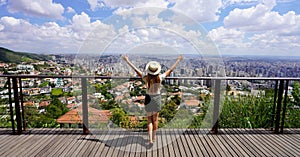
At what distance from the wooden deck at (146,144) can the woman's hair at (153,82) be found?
716 millimetres

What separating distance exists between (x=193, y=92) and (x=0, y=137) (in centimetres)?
289

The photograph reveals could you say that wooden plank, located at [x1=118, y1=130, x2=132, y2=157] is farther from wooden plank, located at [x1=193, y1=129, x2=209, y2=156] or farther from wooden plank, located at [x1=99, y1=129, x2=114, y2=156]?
wooden plank, located at [x1=193, y1=129, x2=209, y2=156]

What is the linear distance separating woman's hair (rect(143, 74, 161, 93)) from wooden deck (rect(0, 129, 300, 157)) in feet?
2.35

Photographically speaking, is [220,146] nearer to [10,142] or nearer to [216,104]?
[216,104]

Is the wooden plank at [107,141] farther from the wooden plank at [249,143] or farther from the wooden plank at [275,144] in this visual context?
the wooden plank at [275,144]

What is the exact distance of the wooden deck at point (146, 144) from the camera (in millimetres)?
2041

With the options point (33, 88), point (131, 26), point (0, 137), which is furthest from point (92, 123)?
point (131, 26)

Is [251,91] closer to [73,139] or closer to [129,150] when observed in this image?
[129,150]

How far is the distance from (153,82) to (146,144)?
81cm

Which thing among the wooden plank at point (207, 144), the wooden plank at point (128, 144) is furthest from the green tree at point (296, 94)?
the wooden plank at point (128, 144)

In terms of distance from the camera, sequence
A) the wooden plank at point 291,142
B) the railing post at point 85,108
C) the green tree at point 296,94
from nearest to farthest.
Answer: the wooden plank at point 291,142
the railing post at point 85,108
the green tree at point 296,94

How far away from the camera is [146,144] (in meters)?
2.23

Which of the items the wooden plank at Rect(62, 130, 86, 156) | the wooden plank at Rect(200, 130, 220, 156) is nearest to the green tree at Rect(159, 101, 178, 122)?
the wooden plank at Rect(200, 130, 220, 156)

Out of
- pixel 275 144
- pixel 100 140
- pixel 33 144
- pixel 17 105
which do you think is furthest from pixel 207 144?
pixel 17 105
